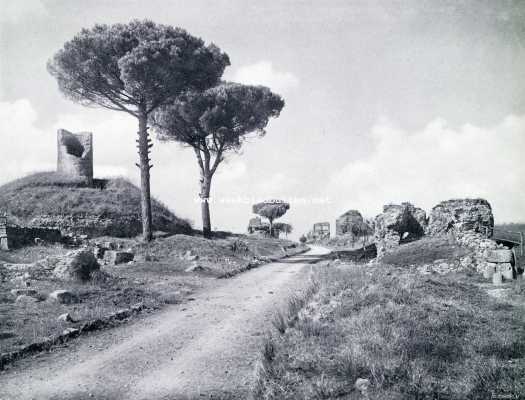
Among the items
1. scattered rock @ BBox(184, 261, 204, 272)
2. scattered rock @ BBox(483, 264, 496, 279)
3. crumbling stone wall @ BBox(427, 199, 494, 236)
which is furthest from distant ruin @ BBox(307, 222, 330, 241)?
scattered rock @ BBox(483, 264, 496, 279)

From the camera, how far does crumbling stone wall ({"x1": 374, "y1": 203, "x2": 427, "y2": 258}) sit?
47.1 feet

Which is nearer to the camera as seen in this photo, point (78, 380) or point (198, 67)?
point (78, 380)

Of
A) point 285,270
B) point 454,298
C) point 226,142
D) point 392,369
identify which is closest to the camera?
point 392,369

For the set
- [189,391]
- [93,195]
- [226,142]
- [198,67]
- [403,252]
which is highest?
[198,67]

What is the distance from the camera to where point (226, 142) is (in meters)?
26.5

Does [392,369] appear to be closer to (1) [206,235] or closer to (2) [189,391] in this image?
(2) [189,391]

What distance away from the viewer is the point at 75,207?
21.5 metres

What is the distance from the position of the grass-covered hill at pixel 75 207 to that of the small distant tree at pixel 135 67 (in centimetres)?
326

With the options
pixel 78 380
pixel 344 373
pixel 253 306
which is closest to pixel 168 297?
pixel 253 306

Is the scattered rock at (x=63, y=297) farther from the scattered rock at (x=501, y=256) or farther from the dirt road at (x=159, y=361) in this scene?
the scattered rock at (x=501, y=256)

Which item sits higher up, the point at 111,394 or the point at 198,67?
the point at 198,67

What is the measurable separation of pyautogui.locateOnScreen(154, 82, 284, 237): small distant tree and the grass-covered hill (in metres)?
4.45

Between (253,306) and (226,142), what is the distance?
19.4m

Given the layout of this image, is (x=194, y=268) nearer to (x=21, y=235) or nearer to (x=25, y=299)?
(x=25, y=299)
